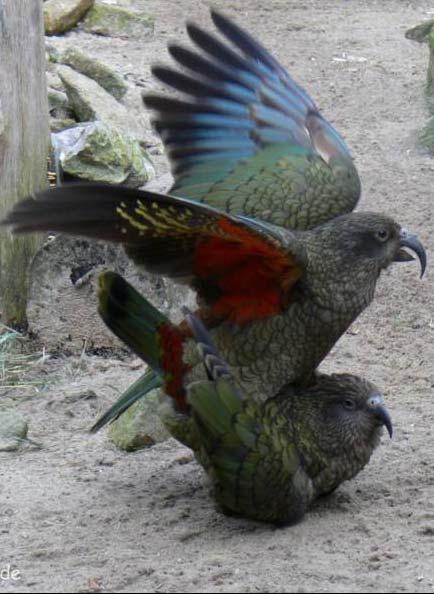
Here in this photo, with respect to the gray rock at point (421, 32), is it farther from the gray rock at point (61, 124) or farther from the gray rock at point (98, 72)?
the gray rock at point (61, 124)

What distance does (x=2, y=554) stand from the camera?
3.95 metres

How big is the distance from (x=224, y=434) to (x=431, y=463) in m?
1.06

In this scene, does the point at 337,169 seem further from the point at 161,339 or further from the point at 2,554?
the point at 2,554

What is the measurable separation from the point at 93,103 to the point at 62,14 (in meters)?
2.76

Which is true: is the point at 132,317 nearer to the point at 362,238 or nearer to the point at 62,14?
the point at 362,238

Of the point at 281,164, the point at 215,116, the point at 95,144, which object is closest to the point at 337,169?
the point at 281,164

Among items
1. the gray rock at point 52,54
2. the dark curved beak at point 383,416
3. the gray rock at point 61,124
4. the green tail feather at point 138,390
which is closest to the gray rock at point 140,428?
the green tail feather at point 138,390

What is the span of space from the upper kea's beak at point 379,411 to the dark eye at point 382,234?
22.2 inches

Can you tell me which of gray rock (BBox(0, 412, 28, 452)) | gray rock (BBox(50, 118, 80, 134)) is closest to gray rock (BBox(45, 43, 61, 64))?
gray rock (BBox(50, 118, 80, 134))

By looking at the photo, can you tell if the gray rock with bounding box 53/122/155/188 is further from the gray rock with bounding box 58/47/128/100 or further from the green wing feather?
the green wing feather

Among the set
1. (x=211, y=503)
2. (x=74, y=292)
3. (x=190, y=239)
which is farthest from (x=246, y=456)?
(x=74, y=292)

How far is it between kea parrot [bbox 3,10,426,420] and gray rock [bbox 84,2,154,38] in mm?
5567

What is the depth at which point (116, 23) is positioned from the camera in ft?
34.0

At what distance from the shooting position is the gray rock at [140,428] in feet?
15.9
